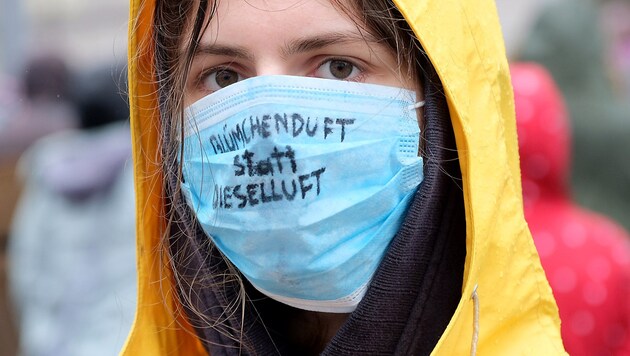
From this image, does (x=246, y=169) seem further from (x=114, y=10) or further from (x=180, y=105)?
(x=114, y=10)

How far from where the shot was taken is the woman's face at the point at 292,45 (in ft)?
7.93

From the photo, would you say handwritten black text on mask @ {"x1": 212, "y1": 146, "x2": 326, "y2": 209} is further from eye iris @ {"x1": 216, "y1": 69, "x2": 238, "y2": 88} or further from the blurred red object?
the blurred red object

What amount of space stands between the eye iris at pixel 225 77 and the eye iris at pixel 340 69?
23 cm

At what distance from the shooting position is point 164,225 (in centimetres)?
278

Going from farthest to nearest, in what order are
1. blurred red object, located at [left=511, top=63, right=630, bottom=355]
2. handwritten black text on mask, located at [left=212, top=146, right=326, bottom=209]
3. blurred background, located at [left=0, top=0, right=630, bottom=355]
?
blurred background, located at [left=0, top=0, right=630, bottom=355] → blurred red object, located at [left=511, top=63, right=630, bottom=355] → handwritten black text on mask, located at [left=212, top=146, right=326, bottom=209]

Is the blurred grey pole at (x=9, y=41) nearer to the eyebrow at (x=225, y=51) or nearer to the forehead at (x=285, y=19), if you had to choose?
the eyebrow at (x=225, y=51)

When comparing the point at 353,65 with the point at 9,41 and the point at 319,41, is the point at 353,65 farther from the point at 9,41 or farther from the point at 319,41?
the point at 9,41

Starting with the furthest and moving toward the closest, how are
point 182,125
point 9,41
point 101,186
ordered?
1. point 9,41
2. point 101,186
3. point 182,125

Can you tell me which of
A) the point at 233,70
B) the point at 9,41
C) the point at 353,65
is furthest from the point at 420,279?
the point at 9,41

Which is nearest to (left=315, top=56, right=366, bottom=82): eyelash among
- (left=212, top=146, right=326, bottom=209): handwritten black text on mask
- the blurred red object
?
(left=212, top=146, right=326, bottom=209): handwritten black text on mask

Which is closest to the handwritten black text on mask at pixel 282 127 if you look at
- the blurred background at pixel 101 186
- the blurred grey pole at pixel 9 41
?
the blurred background at pixel 101 186

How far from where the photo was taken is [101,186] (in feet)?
17.7

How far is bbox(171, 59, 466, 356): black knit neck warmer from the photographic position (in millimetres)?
2404

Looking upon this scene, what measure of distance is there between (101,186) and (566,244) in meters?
2.31
